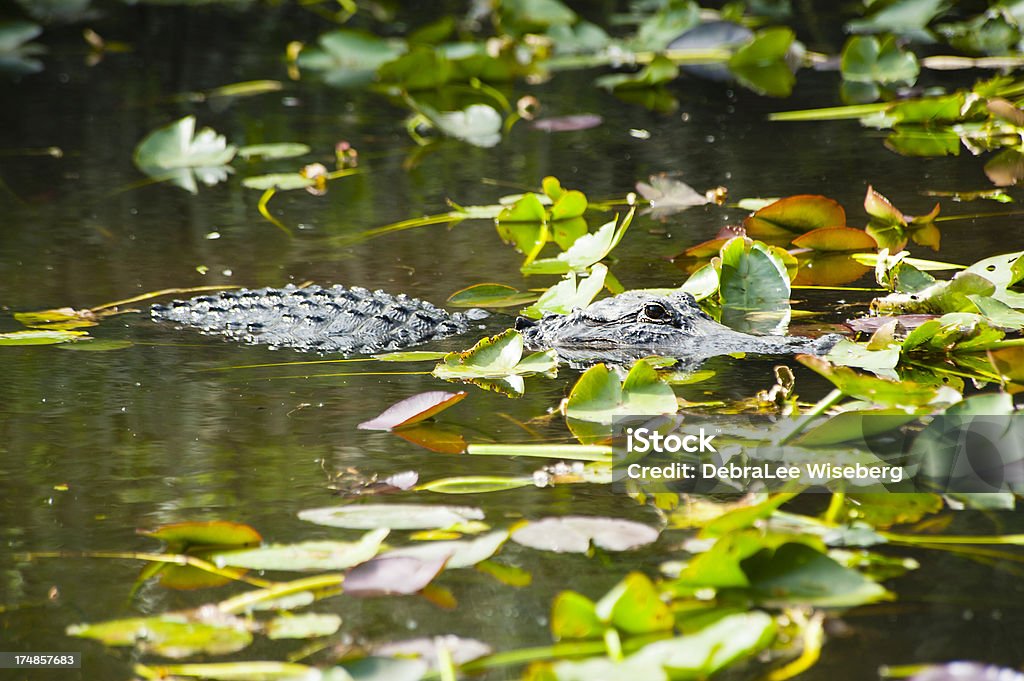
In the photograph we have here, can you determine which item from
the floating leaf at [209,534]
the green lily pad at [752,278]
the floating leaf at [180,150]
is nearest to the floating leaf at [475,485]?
the floating leaf at [209,534]

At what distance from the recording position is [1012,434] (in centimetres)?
232

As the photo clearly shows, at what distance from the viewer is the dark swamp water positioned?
2020mm

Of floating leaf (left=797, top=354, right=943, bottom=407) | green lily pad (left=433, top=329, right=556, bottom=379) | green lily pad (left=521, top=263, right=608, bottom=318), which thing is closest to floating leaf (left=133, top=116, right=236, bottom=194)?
green lily pad (left=521, top=263, right=608, bottom=318)

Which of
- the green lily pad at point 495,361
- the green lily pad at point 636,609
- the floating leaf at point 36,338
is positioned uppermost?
the floating leaf at point 36,338

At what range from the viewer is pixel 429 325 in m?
3.51

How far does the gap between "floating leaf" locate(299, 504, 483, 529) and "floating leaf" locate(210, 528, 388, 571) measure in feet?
0.14

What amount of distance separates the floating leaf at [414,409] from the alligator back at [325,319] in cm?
68

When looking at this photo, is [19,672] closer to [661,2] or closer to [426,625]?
[426,625]

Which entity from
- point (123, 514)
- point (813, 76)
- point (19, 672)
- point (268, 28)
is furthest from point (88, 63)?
point (19, 672)

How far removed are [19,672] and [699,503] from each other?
3.72 ft

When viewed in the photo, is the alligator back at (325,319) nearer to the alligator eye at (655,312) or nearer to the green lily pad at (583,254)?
the green lily pad at (583,254)

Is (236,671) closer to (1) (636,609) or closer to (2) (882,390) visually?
(1) (636,609)

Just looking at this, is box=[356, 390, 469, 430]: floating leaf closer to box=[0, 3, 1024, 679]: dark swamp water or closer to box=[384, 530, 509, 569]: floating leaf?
box=[0, 3, 1024, 679]: dark swamp water

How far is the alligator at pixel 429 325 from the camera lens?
3.23 metres
